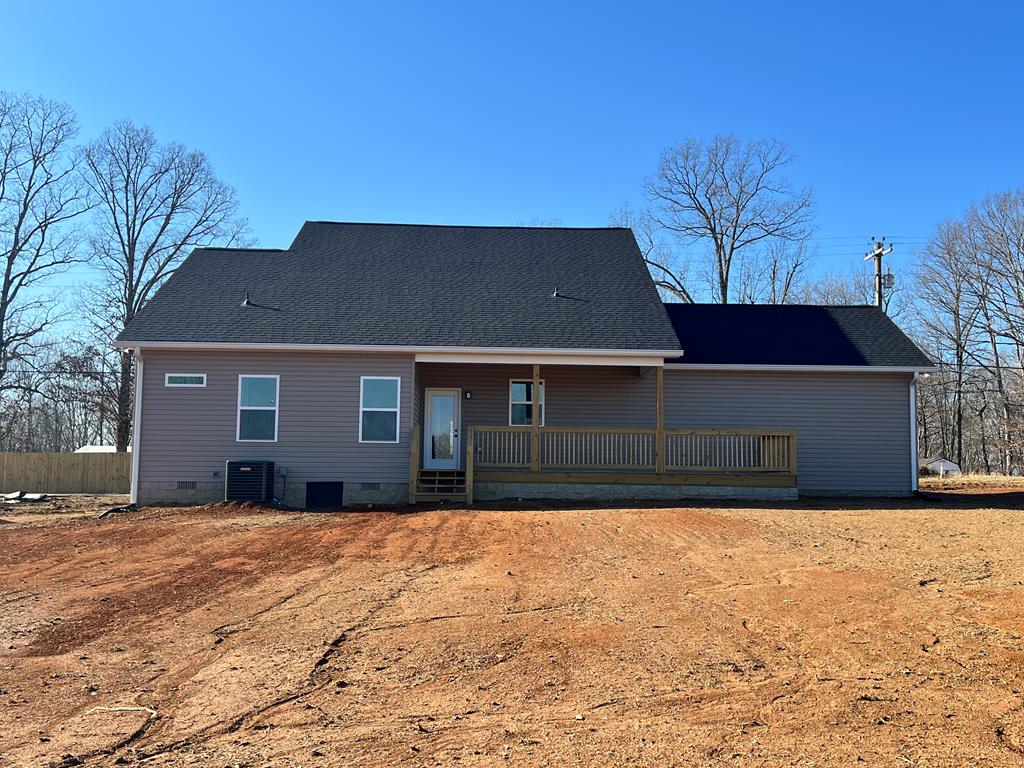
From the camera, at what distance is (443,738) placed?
12.4 feet

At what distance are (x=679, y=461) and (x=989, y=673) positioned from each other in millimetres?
10719

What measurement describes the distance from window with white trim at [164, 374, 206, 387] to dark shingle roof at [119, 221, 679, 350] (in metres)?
0.74

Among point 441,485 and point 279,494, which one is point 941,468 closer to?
point 441,485

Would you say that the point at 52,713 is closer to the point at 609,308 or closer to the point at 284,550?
the point at 284,550

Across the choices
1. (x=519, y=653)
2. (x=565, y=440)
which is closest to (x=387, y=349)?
(x=565, y=440)

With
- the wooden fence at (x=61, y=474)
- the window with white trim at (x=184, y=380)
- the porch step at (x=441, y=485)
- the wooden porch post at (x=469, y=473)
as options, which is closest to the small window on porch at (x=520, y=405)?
the porch step at (x=441, y=485)

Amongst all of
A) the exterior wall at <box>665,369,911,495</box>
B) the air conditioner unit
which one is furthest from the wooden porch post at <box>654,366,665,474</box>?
the air conditioner unit

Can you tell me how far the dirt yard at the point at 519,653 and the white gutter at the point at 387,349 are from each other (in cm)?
537

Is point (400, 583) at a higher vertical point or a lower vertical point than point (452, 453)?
lower

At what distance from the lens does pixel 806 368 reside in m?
16.2

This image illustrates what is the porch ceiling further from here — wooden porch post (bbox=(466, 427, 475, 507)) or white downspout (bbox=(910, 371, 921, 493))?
white downspout (bbox=(910, 371, 921, 493))

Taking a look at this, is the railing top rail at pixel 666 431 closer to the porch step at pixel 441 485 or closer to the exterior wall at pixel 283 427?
the porch step at pixel 441 485

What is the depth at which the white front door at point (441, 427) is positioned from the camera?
16.6 m

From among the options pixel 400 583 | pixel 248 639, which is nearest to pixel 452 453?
pixel 400 583
